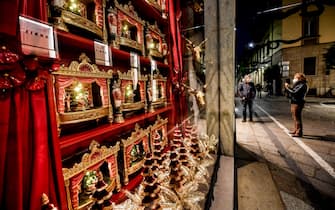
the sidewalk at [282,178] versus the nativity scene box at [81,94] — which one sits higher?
the nativity scene box at [81,94]

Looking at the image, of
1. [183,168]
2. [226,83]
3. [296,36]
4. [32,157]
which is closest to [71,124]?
[32,157]

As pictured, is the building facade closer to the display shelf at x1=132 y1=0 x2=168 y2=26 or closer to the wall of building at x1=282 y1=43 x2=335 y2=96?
the wall of building at x1=282 y1=43 x2=335 y2=96

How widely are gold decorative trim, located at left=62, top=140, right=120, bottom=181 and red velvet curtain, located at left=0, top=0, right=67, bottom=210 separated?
24 cm

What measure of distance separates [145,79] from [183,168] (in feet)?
4.98

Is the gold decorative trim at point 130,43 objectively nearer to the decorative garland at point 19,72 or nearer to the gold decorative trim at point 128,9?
the gold decorative trim at point 128,9

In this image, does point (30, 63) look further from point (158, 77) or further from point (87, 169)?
point (158, 77)

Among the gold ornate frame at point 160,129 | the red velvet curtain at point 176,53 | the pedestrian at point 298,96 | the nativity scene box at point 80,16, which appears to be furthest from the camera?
the pedestrian at point 298,96

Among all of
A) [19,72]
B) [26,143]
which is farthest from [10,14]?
[26,143]

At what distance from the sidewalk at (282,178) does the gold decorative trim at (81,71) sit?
234 centimetres

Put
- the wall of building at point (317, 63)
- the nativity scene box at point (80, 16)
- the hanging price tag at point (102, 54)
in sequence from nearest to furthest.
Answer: the nativity scene box at point (80, 16) < the hanging price tag at point (102, 54) < the wall of building at point (317, 63)

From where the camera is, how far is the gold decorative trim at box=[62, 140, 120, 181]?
1.44 metres

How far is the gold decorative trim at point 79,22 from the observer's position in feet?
4.70

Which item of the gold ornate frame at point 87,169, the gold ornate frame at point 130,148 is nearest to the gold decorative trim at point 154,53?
the gold ornate frame at point 130,148

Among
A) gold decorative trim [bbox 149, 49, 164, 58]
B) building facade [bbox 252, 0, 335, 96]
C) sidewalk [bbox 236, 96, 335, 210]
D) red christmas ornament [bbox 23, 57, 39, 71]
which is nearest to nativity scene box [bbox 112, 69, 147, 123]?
gold decorative trim [bbox 149, 49, 164, 58]
